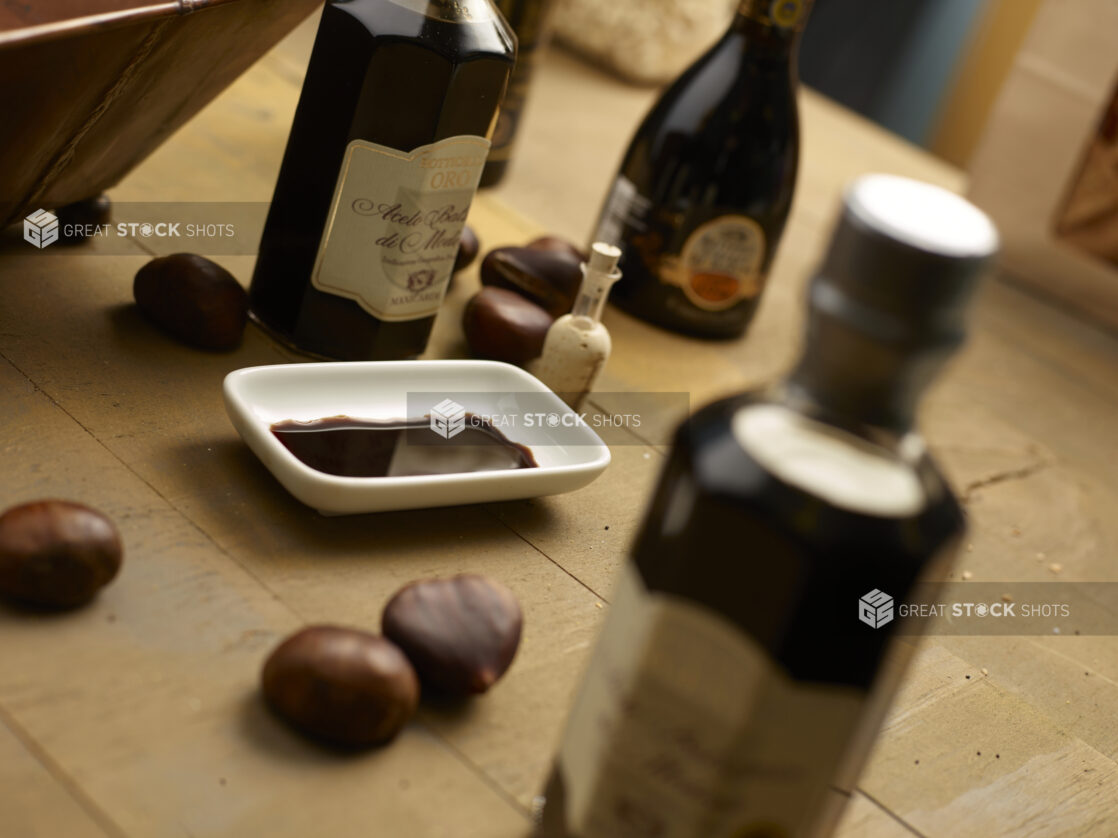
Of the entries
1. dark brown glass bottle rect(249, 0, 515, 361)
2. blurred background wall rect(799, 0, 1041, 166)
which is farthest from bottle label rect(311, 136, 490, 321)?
blurred background wall rect(799, 0, 1041, 166)

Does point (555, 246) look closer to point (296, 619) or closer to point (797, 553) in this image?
point (296, 619)

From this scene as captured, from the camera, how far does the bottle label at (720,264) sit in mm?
960

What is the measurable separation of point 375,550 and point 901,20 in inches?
83.6

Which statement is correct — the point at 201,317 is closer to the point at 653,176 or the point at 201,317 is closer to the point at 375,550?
the point at 375,550

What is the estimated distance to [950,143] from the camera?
102 inches

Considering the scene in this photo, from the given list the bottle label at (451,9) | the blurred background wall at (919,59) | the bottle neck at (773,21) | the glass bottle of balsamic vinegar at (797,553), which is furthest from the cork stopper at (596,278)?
the blurred background wall at (919,59)

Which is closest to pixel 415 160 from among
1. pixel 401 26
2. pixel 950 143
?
pixel 401 26

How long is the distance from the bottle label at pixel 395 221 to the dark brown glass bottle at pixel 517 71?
34cm

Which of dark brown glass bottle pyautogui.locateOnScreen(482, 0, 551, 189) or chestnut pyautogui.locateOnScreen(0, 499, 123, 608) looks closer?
chestnut pyautogui.locateOnScreen(0, 499, 123, 608)

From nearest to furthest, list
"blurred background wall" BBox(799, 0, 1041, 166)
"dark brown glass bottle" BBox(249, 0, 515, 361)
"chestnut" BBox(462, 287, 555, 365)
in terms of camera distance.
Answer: "dark brown glass bottle" BBox(249, 0, 515, 361), "chestnut" BBox(462, 287, 555, 365), "blurred background wall" BBox(799, 0, 1041, 166)

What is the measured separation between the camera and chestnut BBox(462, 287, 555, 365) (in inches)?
32.4

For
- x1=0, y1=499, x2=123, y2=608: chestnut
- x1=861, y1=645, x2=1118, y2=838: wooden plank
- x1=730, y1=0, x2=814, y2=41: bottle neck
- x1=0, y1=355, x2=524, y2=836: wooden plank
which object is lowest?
x1=0, y1=355, x2=524, y2=836: wooden plank

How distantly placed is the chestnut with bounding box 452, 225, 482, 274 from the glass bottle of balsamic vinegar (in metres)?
0.58

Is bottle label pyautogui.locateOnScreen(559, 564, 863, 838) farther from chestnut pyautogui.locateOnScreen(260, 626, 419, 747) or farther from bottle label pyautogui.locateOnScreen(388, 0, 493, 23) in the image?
bottle label pyautogui.locateOnScreen(388, 0, 493, 23)
